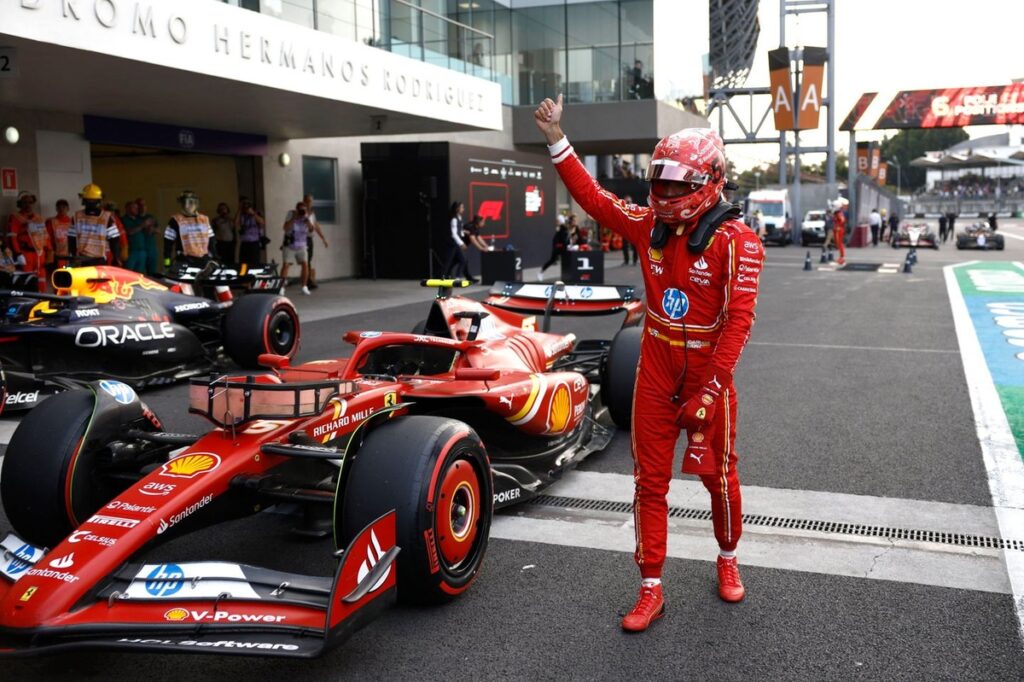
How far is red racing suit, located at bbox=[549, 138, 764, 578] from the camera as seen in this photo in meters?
3.71

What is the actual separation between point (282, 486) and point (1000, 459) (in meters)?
4.56

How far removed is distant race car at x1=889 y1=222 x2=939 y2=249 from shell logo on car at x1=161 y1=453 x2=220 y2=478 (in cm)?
3490

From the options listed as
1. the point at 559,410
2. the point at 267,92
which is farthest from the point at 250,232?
the point at 559,410

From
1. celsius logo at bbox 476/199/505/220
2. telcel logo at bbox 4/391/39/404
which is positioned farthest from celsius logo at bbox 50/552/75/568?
celsius logo at bbox 476/199/505/220

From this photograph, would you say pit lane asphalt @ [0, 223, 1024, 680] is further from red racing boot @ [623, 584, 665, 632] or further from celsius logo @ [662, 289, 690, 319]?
celsius logo @ [662, 289, 690, 319]

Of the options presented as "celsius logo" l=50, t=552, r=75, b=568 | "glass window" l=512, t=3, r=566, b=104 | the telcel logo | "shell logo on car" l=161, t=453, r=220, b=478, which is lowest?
the telcel logo

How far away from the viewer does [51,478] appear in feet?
13.3

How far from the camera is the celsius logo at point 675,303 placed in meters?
3.85

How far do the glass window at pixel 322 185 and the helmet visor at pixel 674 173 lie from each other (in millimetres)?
18329

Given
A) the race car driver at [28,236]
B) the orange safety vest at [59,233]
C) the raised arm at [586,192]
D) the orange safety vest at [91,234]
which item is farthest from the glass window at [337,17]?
the raised arm at [586,192]

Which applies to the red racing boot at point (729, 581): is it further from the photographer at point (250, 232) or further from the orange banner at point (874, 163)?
the orange banner at point (874, 163)

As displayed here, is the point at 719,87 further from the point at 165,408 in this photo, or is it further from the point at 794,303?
the point at 165,408

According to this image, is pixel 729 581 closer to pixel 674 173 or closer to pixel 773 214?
pixel 674 173

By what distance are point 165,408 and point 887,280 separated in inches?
683
